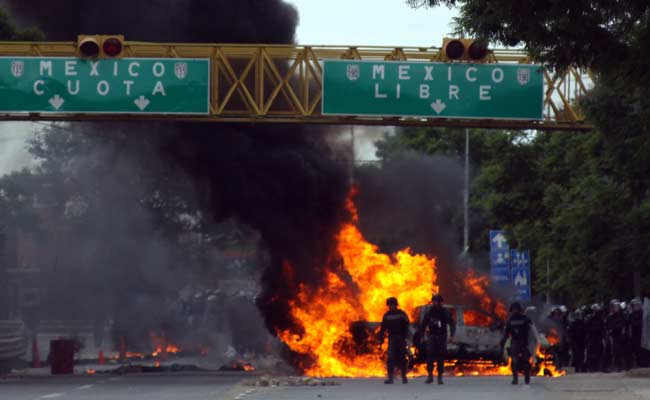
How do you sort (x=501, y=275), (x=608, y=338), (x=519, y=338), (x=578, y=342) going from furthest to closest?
(x=501, y=275) → (x=578, y=342) → (x=608, y=338) → (x=519, y=338)

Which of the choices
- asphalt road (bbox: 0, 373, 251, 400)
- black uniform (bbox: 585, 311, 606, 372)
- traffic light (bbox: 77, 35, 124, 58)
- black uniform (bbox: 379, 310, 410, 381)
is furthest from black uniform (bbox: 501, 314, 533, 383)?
traffic light (bbox: 77, 35, 124, 58)

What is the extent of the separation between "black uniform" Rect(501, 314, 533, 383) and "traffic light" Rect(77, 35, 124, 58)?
8.83m

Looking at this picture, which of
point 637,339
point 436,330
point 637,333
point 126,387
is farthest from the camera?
point 637,339

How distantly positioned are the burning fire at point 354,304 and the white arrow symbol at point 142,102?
5.82m

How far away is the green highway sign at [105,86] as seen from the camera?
1094 inches

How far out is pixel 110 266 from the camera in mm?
48969

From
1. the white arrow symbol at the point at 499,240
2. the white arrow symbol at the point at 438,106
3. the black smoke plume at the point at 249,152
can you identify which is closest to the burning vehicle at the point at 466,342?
the black smoke plume at the point at 249,152

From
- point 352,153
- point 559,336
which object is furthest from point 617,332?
point 352,153

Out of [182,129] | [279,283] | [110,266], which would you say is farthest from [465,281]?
[110,266]

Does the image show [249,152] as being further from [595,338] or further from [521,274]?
[521,274]

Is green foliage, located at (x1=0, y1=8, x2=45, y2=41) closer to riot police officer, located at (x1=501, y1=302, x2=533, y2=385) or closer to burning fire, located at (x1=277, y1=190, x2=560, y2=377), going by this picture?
burning fire, located at (x1=277, y1=190, x2=560, y2=377)

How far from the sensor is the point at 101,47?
27734mm

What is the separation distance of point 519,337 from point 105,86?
29.4 feet

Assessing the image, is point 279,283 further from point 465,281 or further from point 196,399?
point 196,399
